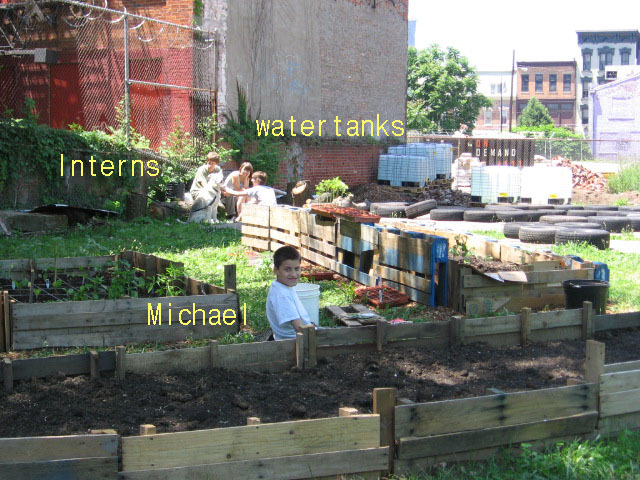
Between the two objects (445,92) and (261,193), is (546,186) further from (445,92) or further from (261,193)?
(445,92)

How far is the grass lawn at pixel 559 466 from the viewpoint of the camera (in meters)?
4.04

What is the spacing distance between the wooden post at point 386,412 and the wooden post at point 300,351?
1.86 metres

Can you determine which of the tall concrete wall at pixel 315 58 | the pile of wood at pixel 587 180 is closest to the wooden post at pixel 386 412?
the tall concrete wall at pixel 315 58

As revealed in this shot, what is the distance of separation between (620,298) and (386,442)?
20.0 feet

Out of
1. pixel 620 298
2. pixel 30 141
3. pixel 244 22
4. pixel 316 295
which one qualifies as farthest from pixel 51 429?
pixel 244 22

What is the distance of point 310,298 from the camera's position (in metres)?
7.50

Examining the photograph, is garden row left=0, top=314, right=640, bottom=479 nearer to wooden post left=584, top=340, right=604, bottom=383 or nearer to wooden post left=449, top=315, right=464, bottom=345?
wooden post left=584, top=340, right=604, bottom=383

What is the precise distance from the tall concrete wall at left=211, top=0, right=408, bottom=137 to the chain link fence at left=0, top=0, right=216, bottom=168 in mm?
993

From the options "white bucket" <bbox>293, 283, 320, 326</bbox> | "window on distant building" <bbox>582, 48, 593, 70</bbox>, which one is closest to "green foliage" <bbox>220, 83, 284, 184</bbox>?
"white bucket" <bbox>293, 283, 320, 326</bbox>

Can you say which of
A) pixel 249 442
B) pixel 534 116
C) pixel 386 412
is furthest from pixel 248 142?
pixel 534 116

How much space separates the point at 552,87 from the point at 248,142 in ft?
298

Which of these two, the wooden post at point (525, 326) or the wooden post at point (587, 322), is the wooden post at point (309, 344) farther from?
the wooden post at point (587, 322)

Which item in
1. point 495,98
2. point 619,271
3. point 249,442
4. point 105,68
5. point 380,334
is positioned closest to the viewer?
point 249,442

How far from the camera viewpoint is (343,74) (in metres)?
25.7
